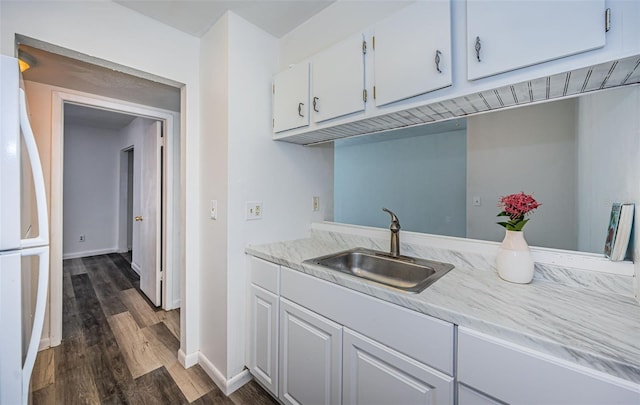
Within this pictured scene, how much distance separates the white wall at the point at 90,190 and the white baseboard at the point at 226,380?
14.9ft

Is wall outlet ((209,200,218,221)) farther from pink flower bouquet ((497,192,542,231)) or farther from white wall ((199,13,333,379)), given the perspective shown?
pink flower bouquet ((497,192,542,231))

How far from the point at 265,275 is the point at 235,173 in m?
0.66

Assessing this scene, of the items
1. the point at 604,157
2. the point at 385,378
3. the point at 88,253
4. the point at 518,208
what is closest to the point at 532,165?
the point at 604,157

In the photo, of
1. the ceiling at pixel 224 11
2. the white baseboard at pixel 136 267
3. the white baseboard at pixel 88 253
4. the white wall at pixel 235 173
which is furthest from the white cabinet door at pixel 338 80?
the white baseboard at pixel 88 253

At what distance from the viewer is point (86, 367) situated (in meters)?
1.85

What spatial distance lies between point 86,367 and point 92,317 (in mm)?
917

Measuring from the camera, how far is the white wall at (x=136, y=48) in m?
1.25

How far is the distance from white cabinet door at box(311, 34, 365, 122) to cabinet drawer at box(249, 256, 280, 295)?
0.91 m

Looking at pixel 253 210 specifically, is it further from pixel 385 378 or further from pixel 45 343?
pixel 45 343

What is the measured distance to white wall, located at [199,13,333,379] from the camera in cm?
160

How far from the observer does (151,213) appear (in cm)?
289

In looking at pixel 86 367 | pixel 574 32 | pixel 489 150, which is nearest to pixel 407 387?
pixel 574 32

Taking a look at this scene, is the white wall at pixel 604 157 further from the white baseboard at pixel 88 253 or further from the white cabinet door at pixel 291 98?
the white baseboard at pixel 88 253

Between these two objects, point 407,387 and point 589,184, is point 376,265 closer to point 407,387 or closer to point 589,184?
point 407,387
